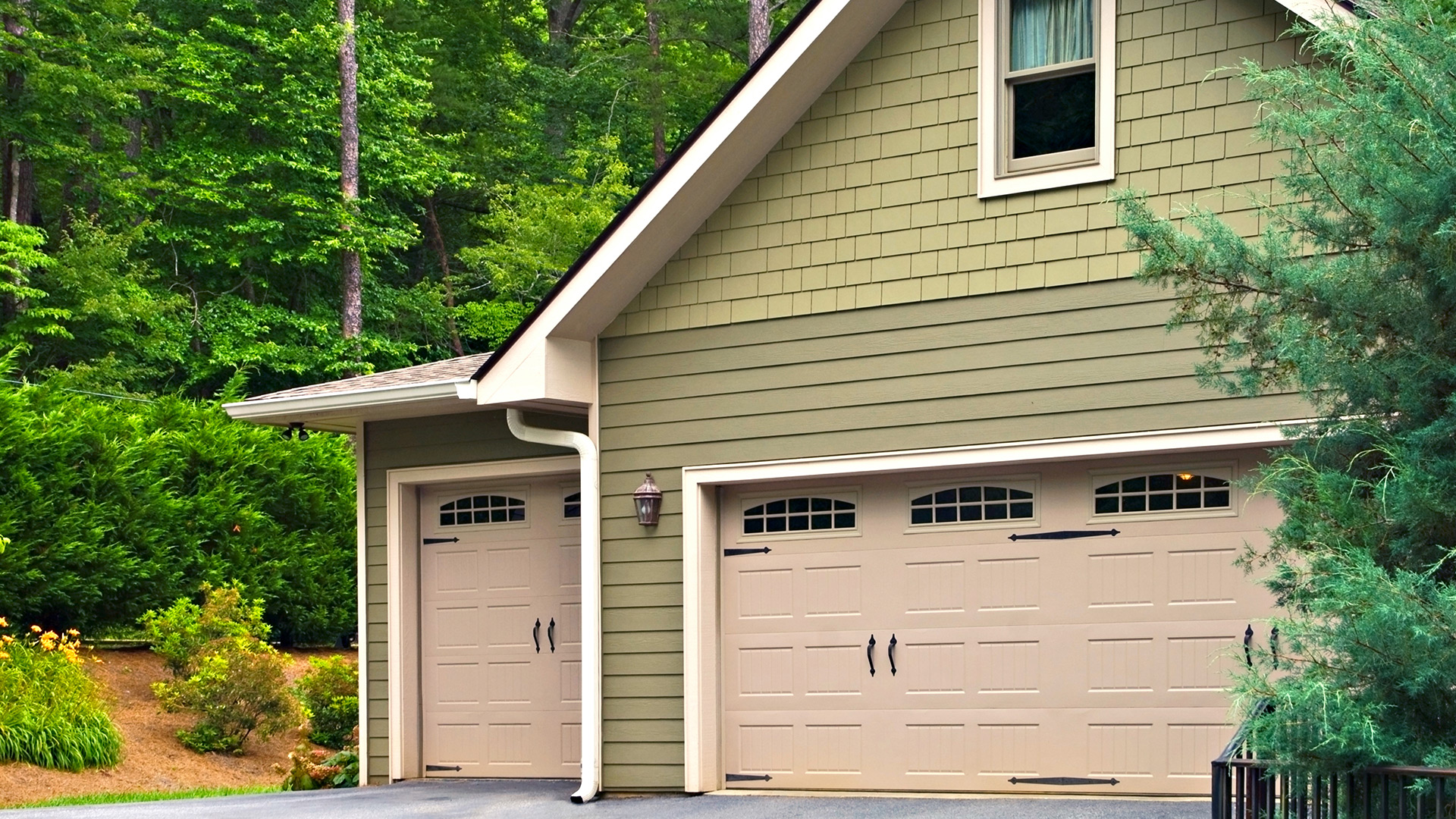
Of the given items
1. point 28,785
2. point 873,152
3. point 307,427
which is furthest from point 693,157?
point 28,785

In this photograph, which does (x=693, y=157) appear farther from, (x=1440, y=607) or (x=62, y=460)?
(x=62, y=460)

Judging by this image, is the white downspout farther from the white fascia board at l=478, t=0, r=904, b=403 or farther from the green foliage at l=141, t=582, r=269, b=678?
the green foliage at l=141, t=582, r=269, b=678

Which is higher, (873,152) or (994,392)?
(873,152)

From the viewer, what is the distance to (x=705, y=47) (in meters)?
28.8

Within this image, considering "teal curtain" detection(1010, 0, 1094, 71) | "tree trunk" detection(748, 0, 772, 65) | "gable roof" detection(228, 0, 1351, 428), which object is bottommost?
"gable roof" detection(228, 0, 1351, 428)

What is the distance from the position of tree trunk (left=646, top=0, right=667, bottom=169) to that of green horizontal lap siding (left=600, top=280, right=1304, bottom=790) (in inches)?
656

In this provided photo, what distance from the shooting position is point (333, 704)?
13961 millimetres

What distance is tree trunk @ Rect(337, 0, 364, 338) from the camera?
24969 millimetres

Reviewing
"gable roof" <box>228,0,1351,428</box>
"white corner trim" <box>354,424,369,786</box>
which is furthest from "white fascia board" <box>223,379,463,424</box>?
"white corner trim" <box>354,424,369,786</box>

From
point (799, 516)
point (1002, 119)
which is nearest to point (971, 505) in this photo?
point (799, 516)

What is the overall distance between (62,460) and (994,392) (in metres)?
9.79

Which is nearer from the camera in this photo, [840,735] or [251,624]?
[840,735]

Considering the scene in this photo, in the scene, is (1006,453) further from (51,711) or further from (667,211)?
(51,711)

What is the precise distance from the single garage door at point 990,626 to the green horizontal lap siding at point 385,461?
2.08 m
